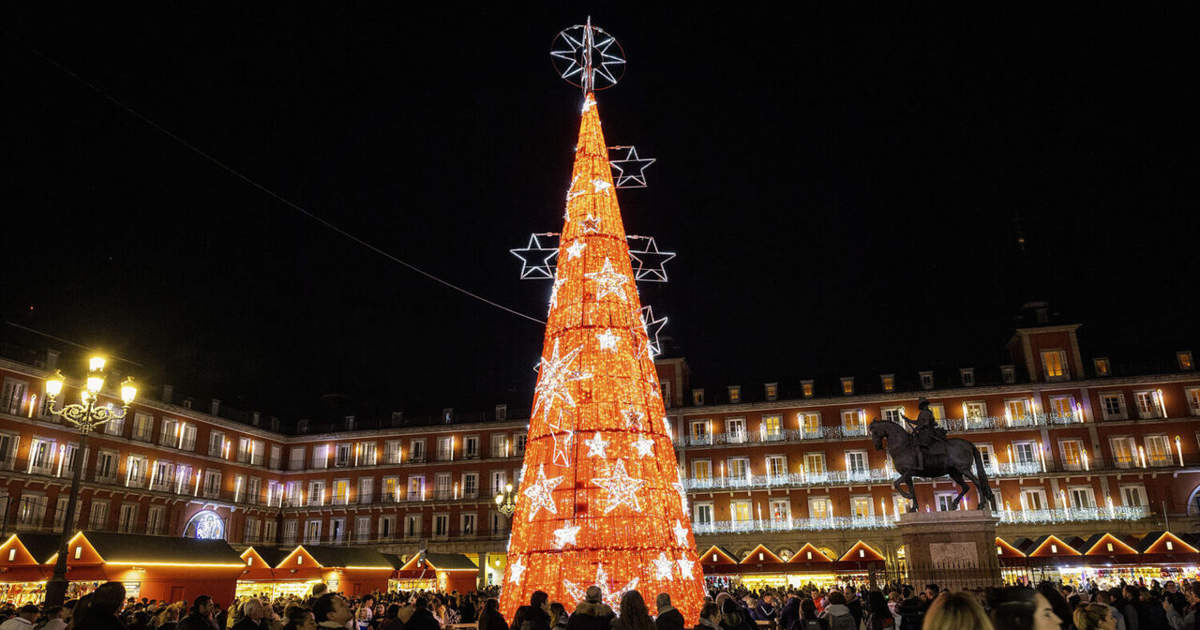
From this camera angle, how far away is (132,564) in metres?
16.9

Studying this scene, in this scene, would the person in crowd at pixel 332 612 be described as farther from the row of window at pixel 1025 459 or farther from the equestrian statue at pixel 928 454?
the row of window at pixel 1025 459

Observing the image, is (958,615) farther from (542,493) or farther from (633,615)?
(542,493)

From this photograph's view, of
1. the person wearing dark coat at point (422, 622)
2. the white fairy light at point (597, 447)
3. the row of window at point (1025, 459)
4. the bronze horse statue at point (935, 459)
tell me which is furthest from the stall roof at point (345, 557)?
the person wearing dark coat at point (422, 622)

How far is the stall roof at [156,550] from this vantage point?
16.8 meters

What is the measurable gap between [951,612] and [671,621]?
2.92 metres

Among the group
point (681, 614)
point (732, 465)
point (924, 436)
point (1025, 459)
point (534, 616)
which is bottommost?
point (534, 616)

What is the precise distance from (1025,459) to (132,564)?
3667 cm

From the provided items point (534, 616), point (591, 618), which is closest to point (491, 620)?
point (534, 616)

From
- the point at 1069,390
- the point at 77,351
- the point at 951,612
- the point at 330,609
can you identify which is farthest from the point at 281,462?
the point at 951,612

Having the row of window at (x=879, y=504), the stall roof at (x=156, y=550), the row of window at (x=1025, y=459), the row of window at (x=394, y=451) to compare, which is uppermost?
the row of window at (x=394, y=451)

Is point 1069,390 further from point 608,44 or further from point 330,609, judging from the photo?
point 330,609

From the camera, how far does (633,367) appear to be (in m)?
11.9

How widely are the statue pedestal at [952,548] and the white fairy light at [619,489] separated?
15.1ft

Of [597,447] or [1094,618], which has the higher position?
[597,447]
